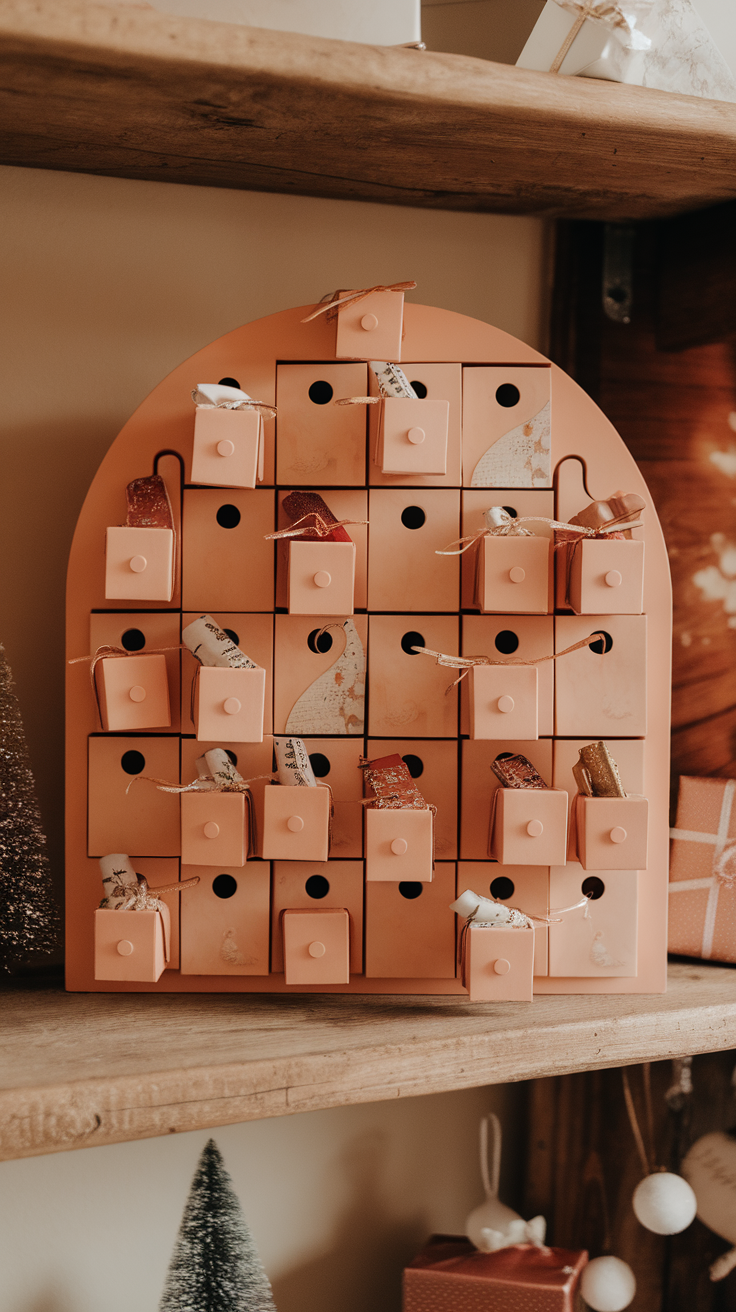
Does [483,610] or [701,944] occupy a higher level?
[483,610]

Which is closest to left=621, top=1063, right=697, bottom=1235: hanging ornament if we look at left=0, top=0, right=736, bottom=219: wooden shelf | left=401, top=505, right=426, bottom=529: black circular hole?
left=401, top=505, right=426, bottom=529: black circular hole

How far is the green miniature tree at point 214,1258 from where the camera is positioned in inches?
29.3

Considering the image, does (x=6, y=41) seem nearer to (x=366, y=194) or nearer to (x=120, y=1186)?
(x=366, y=194)

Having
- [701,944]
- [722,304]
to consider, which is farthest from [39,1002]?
[722,304]

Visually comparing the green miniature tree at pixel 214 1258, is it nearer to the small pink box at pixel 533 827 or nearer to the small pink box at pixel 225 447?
the small pink box at pixel 533 827

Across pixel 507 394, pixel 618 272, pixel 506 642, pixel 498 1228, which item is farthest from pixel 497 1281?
pixel 618 272

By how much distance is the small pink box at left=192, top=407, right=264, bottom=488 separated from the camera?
64cm

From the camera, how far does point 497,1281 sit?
74cm

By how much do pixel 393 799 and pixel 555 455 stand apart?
32cm

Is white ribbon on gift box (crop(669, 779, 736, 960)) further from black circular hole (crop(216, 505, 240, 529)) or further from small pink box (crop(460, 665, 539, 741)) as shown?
black circular hole (crop(216, 505, 240, 529))

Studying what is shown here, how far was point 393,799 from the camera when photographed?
0.65 metres

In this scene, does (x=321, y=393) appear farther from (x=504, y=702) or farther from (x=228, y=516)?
(x=504, y=702)

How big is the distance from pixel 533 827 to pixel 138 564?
1.20 ft

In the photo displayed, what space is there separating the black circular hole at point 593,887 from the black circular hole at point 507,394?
16.1 inches
